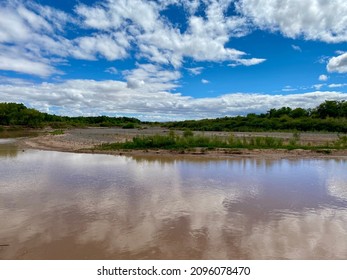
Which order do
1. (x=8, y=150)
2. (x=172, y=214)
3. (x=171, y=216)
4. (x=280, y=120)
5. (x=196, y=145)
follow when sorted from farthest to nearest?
1. (x=280, y=120)
2. (x=8, y=150)
3. (x=196, y=145)
4. (x=172, y=214)
5. (x=171, y=216)

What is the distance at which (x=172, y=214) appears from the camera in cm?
707

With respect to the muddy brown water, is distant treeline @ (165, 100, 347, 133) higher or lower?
higher

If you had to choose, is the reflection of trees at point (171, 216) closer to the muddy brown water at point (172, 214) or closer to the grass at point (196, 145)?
the muddy brown water at point (172, 214)

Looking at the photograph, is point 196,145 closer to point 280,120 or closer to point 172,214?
point 172,214

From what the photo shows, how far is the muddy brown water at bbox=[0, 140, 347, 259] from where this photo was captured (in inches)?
202

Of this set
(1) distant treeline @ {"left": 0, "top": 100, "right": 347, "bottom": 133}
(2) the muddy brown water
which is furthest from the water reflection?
(1) distant treeline @ {"left": 0, "top": 100, "right": 347, "bottom": 133}

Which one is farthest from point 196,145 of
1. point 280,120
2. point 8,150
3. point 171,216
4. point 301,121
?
point 280,120

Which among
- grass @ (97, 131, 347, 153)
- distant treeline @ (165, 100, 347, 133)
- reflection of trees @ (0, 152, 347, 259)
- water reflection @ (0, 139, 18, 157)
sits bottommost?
reflection of trees @ (0, 152, 347, 259)

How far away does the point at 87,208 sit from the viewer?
24.6 ft

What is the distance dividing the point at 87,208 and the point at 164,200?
2.04 m

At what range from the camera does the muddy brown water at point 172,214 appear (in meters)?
5.12

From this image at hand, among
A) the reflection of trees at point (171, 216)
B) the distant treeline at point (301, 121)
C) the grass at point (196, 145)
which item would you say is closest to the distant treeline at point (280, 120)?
the distant treeline at point (301, 121)

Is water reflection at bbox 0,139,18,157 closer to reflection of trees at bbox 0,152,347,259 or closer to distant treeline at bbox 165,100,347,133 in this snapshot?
reflection of trees at bbox 0,152,347,259

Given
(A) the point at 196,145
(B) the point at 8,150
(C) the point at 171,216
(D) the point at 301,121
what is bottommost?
(C) the point at 171,216
